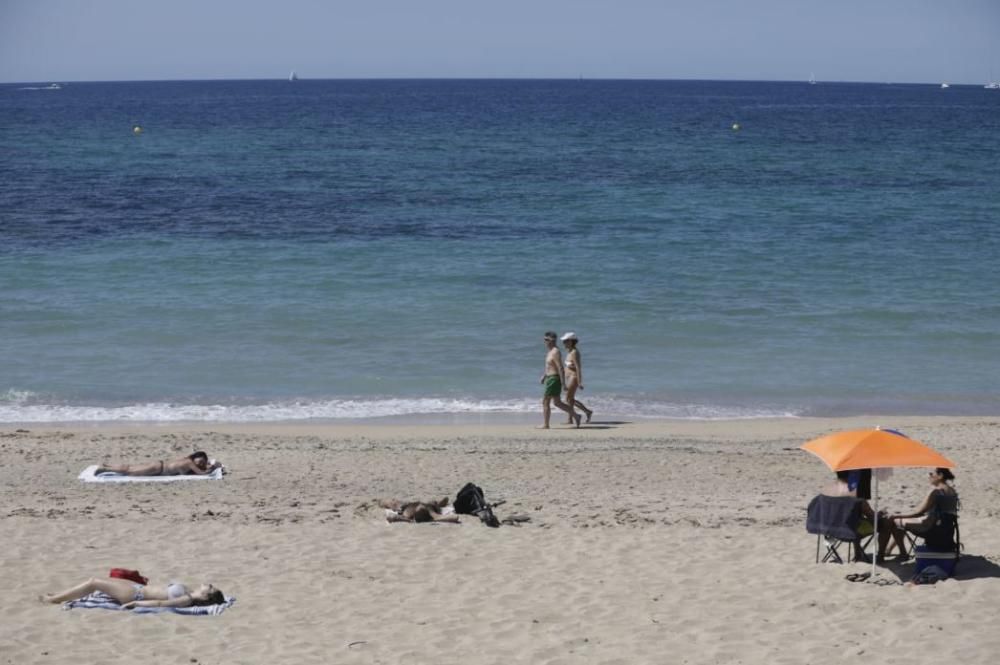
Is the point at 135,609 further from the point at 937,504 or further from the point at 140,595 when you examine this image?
the point at 937,504

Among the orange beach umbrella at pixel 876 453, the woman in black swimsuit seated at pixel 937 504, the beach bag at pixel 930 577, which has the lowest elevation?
the beach bag at pixel 930 577

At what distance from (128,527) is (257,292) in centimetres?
1310

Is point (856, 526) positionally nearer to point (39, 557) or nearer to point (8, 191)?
point (39, 557)

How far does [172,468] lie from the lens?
1192 centimetres

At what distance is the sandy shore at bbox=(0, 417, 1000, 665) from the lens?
7680mm

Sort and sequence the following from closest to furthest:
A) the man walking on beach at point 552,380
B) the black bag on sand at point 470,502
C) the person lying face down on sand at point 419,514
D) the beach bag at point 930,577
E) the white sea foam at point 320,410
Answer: the beach bag at point 930,577 < the person lying face down on sand at point 419,514 < the black bag on sand at point 470,502 < the man walking on beach at point 552,380 < the white sea foam at point 320,410

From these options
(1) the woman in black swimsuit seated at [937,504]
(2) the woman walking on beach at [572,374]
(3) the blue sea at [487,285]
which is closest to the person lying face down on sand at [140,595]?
(1) the woman in black swimsuit seated at [937,504]

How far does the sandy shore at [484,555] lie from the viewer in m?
7.68

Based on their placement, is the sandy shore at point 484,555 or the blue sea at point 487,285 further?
the blue sea at point 487,285

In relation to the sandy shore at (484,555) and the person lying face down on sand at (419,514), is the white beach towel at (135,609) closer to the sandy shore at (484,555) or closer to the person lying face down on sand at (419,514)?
the sandy shore at (484,555)

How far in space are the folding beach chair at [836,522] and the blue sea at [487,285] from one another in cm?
669

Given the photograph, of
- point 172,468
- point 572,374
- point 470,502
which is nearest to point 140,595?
point 470,502

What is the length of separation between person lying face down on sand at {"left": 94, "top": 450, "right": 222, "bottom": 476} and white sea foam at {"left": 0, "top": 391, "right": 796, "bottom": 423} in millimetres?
3615

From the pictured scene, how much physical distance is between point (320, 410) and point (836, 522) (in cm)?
868
